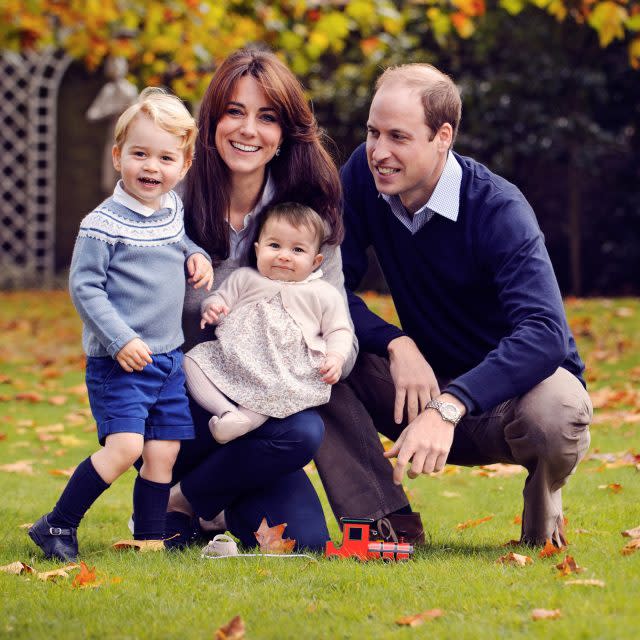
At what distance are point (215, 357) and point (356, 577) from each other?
96 cm

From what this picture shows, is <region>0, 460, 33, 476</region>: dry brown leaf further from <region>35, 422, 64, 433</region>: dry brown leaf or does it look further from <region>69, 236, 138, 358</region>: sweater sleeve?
<region>69, 236, 138, 358</region>: sweater sleeve

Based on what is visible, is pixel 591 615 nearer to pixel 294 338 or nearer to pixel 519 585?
pixel 519 585

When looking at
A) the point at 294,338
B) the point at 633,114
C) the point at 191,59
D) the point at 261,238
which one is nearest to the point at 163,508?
the point at 294,338

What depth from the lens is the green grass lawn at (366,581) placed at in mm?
2811

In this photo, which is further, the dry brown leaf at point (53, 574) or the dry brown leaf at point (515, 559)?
the dry brown leaf at point (515, 559)

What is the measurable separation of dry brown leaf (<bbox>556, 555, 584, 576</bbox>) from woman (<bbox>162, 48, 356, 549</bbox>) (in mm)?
883

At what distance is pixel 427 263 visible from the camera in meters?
3.93

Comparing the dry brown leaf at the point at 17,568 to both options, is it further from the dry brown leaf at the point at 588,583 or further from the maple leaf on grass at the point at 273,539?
the dry brown leaf at the point at 588,583

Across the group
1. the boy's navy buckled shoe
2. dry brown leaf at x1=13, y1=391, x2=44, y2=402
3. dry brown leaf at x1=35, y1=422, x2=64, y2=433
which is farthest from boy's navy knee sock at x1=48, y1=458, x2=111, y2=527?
dry brown leaf at x1=13, y1=391, x2=44, y2=402

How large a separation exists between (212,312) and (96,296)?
0.45m

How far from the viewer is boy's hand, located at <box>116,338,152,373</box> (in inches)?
138

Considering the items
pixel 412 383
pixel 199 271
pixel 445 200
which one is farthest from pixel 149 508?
pixel 445 200

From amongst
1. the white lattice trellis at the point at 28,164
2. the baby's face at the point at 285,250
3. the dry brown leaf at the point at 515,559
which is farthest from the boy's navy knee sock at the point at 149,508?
the white lattice trellis at the point at 28,164

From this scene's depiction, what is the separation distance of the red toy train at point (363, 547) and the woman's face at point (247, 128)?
4.24 ft
